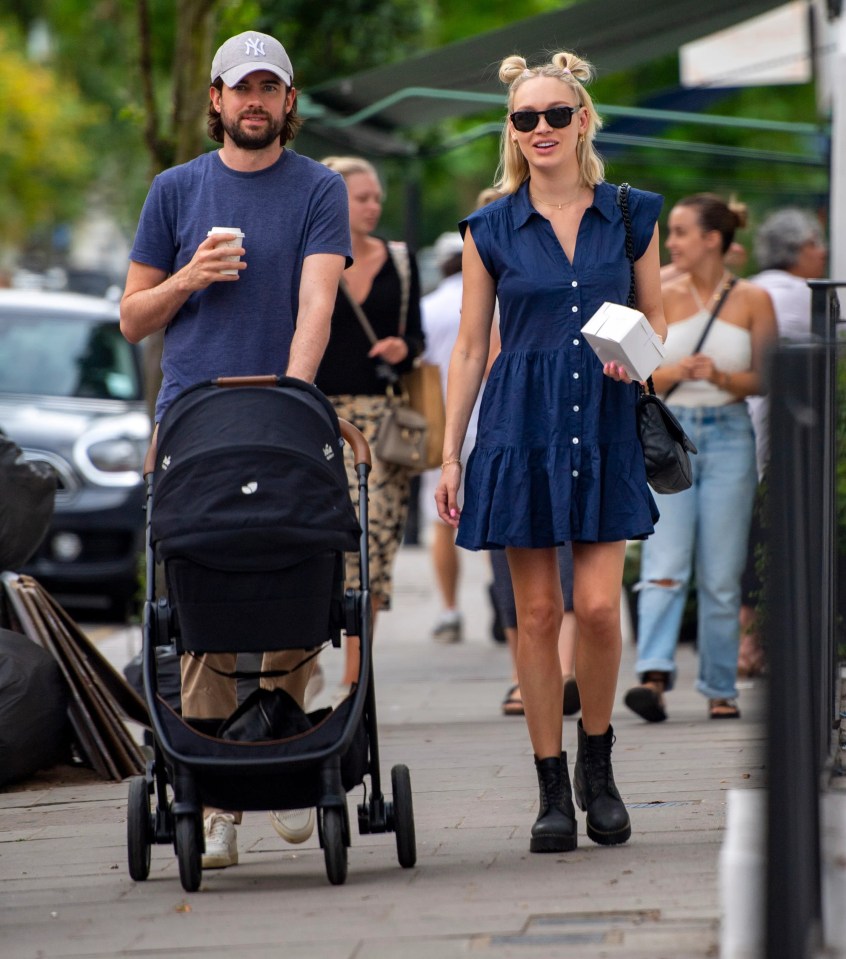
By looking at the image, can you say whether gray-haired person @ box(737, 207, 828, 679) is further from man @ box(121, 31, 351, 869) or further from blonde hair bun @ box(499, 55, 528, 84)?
man @ box(121, 31, 351, 869)

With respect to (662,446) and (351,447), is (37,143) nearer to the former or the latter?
(351,447)

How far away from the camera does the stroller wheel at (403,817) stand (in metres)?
4.63

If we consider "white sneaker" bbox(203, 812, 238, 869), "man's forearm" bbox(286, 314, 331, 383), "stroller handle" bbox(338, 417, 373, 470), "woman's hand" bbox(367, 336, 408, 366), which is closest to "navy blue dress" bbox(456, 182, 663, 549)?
"stroller handle" bbox(338, 417, 373, 470)

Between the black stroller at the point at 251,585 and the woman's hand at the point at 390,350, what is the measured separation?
2826 mm

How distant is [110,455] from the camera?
11695mm

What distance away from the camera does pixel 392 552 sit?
7676 mm

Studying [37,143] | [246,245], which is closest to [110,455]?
[246,245]

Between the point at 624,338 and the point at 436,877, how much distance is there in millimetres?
1410

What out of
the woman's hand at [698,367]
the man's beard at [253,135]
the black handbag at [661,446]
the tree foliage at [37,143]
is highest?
the tree foliage at [37,143]

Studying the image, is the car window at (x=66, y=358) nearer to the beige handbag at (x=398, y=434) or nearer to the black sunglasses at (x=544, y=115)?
the beige handbag at (x=398, y=434)

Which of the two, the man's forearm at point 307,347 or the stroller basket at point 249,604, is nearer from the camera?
the stroller basket at point 249,604

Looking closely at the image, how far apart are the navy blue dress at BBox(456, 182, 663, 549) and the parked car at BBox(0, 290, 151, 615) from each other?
6407 mm

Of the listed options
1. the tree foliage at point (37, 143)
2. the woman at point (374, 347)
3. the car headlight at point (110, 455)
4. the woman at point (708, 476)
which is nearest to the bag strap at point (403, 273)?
the woman at point (374, 347)

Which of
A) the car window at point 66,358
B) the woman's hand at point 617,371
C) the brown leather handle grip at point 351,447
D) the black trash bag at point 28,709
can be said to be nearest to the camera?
the woman's hand at point 617,371
